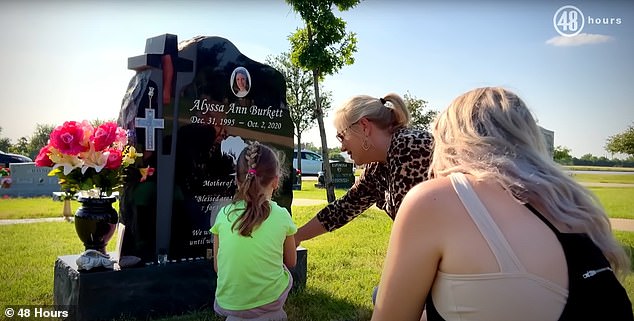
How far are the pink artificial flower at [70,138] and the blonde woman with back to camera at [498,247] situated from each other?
288cm

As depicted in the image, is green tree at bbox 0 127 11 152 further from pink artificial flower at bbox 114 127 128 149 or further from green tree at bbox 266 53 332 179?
pink artificial flower at bbox 114 127 128 149

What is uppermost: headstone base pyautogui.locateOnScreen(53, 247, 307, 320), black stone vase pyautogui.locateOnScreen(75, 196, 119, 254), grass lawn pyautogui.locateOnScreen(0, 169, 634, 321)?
black stone vase pyautogui.locateOnScreen(75, 196, 119, 254)

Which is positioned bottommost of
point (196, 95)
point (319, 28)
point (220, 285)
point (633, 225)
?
point (633, 225)

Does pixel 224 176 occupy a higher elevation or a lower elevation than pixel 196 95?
lower

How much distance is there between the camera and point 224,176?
4.80 metres

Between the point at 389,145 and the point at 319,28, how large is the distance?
9615 mm

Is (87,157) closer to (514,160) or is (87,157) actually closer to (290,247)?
(290,247)

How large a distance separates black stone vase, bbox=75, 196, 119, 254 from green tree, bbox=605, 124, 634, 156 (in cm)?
3459

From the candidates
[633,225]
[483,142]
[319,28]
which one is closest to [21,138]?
[319,28]

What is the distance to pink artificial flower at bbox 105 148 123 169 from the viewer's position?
3789 millimetres

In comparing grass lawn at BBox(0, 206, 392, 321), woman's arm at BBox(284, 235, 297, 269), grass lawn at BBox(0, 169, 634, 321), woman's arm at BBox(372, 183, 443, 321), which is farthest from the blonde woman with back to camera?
grass lawn at BBox(0, 206, 392, 321)

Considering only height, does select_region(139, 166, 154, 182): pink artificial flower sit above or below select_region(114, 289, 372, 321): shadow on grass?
above

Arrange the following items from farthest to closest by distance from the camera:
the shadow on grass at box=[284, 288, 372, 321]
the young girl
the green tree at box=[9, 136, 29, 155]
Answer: the green tree at box=[9, 136, 29, 155], the shadow on grass at box=[284, 288, 372, 321], the young girl

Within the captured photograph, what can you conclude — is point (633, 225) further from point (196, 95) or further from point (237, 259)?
point (237, 259)
